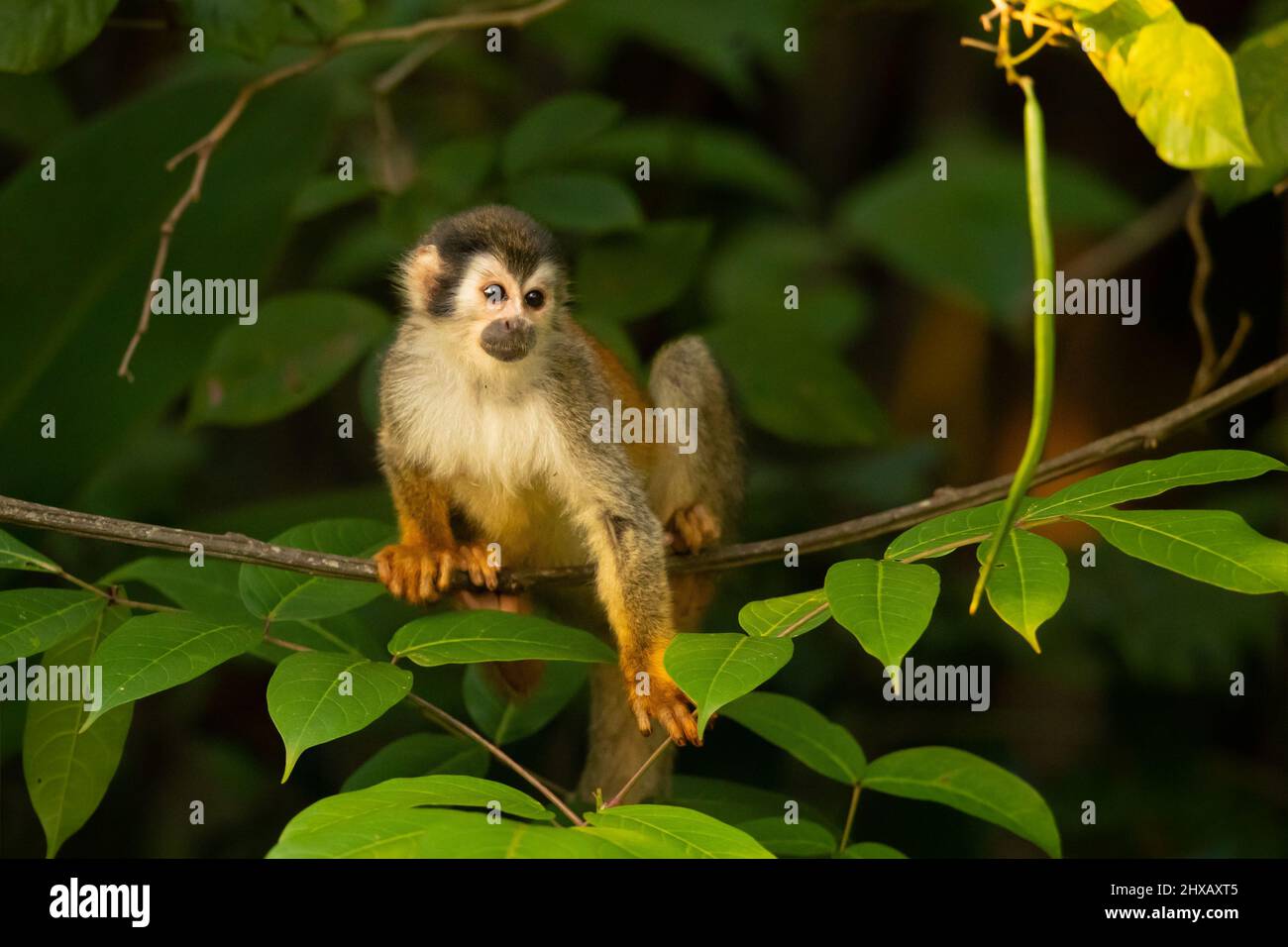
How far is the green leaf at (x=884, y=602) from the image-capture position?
1513mm

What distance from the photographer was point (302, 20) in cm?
282

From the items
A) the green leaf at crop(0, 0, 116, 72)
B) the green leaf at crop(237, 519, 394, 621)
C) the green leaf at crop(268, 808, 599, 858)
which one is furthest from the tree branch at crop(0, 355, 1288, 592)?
the green leaf at crop(0, 0, 116, 72)

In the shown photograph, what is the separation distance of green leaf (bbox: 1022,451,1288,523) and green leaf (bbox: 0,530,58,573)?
5.09 feet

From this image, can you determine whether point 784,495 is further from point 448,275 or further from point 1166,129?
point 1166,129

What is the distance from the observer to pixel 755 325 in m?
3.50

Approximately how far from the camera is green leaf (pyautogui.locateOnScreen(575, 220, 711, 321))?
3.33 metres

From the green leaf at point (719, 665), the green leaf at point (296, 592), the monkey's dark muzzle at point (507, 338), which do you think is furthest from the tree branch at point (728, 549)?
the green leaf at point (719, 665)

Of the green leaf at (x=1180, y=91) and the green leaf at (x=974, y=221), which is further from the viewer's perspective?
the green leaf at (x=974, y=221)

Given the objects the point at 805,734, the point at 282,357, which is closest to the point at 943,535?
the point at 805,734

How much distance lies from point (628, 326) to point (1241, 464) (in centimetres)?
334

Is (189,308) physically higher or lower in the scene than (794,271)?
lower

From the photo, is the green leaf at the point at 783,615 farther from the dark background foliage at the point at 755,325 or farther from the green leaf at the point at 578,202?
the green leaf at the point at 578,202

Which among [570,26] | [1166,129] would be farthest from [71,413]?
[1166,129]

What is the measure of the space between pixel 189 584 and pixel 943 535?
4.53 feet
